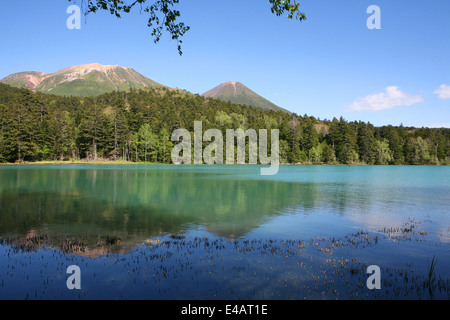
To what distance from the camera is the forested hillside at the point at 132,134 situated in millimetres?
109375

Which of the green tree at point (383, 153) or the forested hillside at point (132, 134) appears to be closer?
the forested hillside at point (132, 134)

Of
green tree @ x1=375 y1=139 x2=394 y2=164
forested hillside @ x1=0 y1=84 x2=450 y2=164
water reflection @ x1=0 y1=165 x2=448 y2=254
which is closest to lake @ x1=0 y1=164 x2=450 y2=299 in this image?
water reflection @ x1=0 y1=165 x2=448 y2=254

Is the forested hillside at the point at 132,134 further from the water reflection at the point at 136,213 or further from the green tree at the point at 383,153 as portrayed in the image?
the water reflection at the point at 136,213

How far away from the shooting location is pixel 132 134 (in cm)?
14238

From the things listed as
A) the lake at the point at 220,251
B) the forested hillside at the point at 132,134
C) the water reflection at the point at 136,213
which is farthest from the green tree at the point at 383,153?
the lake at the point at 220,251

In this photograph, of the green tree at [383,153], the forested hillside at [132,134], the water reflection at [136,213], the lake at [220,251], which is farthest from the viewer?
the green tree at [383,153]

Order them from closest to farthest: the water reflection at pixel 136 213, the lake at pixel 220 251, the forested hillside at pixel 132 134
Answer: the lake at pixel 220 251 → the water reflection at pixel 136 213 → the forested hillside at pixel 132 134

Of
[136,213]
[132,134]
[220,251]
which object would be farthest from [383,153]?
[220,251]

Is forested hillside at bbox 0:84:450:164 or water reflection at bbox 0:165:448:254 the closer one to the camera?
water reflection at bbox 0:165:448:254

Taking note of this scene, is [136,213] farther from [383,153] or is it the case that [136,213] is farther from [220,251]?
[383,153]

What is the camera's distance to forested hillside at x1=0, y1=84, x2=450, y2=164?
109 metres

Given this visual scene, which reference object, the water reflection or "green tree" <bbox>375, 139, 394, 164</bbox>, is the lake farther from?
"green tree" <bbox>375, 139, 394, 164</bbox>
